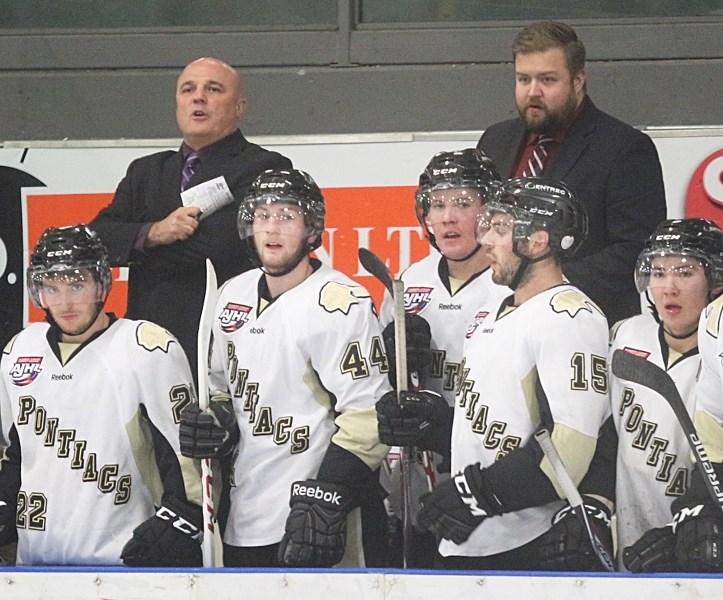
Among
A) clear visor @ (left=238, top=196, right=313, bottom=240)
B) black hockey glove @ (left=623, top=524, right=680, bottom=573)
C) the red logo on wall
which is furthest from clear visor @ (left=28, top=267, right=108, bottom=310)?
the red logo on wall

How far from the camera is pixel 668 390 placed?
10.1 ft

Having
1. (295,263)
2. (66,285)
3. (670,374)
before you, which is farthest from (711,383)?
(66,285)

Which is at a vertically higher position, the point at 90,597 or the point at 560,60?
the point at 560,60

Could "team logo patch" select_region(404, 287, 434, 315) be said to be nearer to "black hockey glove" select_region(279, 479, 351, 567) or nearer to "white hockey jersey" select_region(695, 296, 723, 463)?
"black hockey glove" select_region(279, 479, 351, 567)

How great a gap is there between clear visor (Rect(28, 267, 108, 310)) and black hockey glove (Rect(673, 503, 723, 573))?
1.47 metres

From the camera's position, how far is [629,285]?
142 inches

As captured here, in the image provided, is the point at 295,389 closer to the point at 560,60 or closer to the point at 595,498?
the point at 595,498

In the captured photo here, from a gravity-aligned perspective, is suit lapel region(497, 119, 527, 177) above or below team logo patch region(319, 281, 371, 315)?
above

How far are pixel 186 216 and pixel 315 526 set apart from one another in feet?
3.42

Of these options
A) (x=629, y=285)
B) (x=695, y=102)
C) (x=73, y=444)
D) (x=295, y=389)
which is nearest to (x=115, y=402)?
(x=73, y=444)

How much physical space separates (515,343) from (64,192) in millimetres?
2272

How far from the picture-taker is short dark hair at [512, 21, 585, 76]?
12.4 feet

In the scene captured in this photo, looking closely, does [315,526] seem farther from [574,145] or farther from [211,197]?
[574,145]

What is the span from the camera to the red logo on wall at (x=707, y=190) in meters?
4.73
